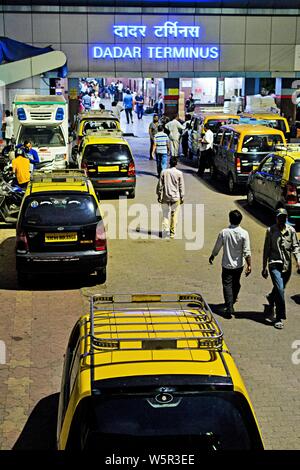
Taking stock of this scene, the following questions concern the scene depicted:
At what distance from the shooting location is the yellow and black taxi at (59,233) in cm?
1065

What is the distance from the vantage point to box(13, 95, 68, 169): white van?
70.6 feet

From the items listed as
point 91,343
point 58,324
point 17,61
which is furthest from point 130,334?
point 17,61

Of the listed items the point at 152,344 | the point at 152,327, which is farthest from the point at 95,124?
the point at 152,344

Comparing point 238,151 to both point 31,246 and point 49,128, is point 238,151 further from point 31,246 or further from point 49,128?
point 31,246

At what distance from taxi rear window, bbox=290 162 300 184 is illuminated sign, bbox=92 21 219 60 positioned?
19988 mm

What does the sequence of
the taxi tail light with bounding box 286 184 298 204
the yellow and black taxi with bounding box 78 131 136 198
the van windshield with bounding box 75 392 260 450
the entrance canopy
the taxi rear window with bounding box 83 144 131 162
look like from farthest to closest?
the entrance canopy, the taxi rear window with bounding box 83 144 131 162, the yellow and black taxi with bounding box 78 131 136 198, the taxi tail light with bounding box 286 184 298 204, the van windshield with bounding box 75 392 260 450

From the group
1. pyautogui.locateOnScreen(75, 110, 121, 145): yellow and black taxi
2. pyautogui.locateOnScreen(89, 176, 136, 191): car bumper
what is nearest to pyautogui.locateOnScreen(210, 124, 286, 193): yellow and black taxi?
pyautogui.locateOnScreen(89, 176, 136, 191): car bumper

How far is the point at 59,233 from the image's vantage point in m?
10.7

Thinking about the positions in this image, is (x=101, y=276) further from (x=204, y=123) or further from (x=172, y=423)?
(x=204, y=123)

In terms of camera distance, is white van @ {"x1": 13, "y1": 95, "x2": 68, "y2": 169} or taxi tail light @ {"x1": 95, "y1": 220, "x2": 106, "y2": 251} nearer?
taxi tail light @ {"x1": 95, "y1": 220, "x2": 106, "y2": 251}

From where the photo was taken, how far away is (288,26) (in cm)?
3384

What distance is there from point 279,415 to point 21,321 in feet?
13.9

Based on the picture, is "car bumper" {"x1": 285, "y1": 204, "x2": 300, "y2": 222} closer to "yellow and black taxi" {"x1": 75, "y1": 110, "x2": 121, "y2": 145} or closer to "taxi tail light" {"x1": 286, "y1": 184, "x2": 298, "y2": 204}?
"taxi tail light" {"x1": 286, "y1": 184, "x2": 298, "y2": 204}

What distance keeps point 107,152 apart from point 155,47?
16059 mm
